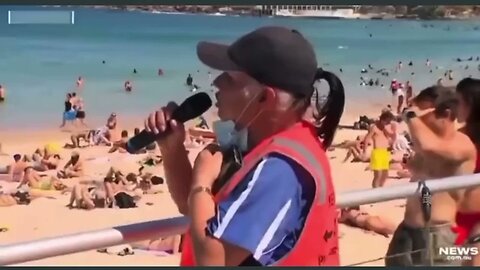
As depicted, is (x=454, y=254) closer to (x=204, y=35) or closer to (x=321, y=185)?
(x=204, y=35)

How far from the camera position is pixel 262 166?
217 cm

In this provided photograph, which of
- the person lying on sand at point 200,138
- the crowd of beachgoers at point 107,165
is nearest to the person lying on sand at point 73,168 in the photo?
the crowd of beachgoers at point 107,165

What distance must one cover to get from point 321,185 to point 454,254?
1466 millimetres

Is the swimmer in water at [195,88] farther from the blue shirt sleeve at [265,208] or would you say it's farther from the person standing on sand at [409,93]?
the blue shirt sleeve at [265,208]

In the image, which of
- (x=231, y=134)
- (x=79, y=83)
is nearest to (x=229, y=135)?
(x=231, y=134)

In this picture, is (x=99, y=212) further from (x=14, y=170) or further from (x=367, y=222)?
(x=367, y=222)

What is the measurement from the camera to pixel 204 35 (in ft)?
11.5

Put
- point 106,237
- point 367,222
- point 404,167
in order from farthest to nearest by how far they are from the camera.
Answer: point 404,167
point 367,222
point 106,237

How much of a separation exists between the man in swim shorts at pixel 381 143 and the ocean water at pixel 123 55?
0.12 metres

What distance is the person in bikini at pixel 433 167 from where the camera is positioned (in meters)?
3.38

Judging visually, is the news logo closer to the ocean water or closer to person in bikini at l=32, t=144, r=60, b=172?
the ocean water

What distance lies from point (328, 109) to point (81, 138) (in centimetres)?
133

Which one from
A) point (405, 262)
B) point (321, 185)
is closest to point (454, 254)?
point (405, 262)

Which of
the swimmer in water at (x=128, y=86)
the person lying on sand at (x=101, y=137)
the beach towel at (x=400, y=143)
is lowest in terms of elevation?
the beach towel at (x=400, y=143)
